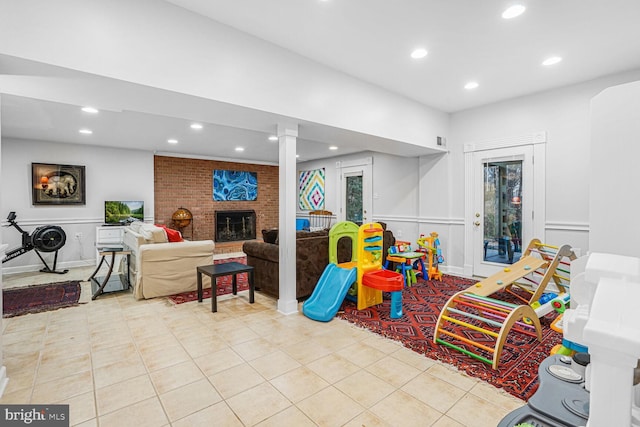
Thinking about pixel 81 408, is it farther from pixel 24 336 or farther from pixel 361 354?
pixel 361 354

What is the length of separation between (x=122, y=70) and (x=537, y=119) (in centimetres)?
516

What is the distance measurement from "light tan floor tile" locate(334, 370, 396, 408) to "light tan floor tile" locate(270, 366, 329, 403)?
0.50 ft

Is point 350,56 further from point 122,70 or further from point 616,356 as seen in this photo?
point 616,356

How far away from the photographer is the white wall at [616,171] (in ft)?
3.78

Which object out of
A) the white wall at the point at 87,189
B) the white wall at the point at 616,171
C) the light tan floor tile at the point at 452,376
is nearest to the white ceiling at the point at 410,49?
the white wall at the point at 87,189

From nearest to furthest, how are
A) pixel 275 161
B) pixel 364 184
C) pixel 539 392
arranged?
pixel 539 392
pixel 364 184
pixel 275 161

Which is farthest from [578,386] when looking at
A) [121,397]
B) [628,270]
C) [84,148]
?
[84,148]

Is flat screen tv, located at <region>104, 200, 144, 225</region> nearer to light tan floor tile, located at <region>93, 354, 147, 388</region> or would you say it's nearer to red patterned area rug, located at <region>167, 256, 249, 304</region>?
red patterned area rug, located at <region>167, 256, 249, 304</region>

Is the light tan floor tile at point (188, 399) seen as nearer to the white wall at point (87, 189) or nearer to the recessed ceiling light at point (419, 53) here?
the recessed ceiling light at point (419, 53)

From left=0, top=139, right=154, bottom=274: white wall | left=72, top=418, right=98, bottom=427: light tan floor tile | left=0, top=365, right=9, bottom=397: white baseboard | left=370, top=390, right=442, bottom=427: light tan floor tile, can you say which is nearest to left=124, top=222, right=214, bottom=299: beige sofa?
left=0, top=365, right=9, bottom=397: white baseboard

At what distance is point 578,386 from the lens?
104cm

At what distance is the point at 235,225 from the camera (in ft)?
28.5

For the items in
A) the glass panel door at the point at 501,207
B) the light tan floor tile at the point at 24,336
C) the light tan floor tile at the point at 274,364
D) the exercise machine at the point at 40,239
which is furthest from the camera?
the exercise machine at the point at 40,239

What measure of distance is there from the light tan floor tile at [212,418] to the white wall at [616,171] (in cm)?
208
